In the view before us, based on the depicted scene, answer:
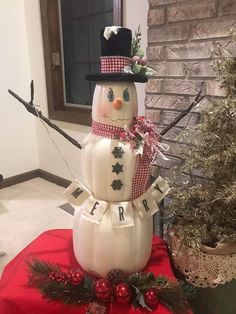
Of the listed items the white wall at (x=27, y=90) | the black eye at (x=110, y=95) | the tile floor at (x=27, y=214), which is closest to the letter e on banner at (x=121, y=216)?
the black eye at (x=110, y=95)

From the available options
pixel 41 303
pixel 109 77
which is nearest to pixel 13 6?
pixel 109 77

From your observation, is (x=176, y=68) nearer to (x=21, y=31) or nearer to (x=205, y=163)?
(x=205, y=163)

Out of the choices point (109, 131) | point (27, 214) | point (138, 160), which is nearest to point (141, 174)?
point (138, 160)

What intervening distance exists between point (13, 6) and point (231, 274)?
222 centimetres

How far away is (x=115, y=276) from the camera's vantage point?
846 mm

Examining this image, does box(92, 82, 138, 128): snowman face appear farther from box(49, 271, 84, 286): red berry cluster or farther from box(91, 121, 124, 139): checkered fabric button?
box(49, 271, 84, 286): red berry cluster

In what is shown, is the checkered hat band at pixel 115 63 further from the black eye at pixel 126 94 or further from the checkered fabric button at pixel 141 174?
the checkered fabric button at pixel 141 174

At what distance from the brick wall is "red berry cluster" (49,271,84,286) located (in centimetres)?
56

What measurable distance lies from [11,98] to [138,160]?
1.74 m

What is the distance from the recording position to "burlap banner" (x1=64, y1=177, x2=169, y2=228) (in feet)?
2.81

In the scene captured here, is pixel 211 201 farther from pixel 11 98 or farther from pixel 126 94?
pixel 11 98

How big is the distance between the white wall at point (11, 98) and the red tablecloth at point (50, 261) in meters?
1.41

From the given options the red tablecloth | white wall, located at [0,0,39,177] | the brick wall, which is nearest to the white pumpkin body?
the red tablecloth

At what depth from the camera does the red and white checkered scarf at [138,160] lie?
845 mm
